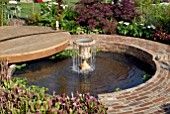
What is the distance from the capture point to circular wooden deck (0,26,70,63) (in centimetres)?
771

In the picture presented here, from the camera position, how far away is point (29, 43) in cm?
849

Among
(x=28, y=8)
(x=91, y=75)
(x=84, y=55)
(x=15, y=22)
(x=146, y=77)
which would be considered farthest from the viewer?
(x=28, y=8)

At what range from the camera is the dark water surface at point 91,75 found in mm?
7661

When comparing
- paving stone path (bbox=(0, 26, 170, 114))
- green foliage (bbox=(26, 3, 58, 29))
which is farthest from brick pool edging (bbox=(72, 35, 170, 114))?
green foliage (bbox=(26, 3, 58, 29))

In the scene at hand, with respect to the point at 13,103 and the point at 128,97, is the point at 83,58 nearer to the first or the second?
the point at 128,97

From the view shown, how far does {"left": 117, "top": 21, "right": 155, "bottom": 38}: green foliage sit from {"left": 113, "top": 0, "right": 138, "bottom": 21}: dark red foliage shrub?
9.9 inches

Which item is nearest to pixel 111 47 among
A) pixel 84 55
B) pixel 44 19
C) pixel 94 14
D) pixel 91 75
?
pixel 94 14

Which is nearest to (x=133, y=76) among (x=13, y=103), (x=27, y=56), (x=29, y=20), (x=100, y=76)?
(x=100, y=76)

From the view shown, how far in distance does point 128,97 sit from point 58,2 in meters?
7.56

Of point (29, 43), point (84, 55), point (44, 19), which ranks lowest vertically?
point (84, 55)

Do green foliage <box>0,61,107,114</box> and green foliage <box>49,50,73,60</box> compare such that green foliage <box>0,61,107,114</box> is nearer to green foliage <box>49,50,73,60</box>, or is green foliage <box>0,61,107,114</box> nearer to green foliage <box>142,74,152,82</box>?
green foliage <box>142,74,152,82</box>

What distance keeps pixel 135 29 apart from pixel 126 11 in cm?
84

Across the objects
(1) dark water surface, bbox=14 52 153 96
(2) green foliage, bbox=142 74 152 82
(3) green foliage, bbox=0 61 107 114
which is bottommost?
(1) dark water surface, bbox=14 52 153 96

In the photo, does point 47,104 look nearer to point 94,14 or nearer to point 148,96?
point 148,96
